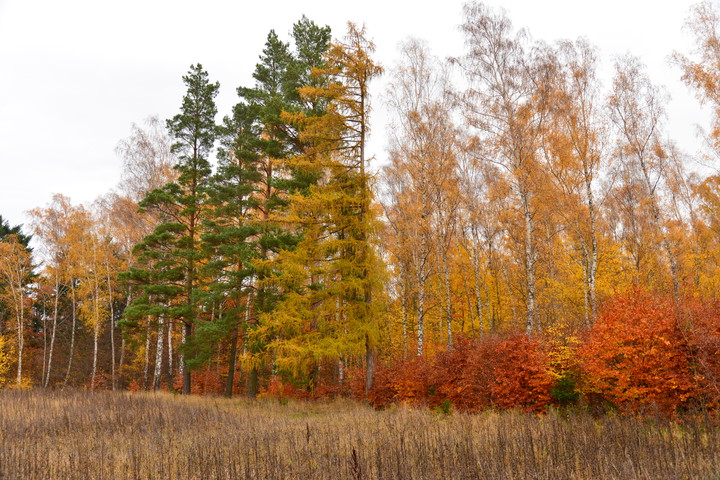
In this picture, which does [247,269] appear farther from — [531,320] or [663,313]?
[663,313]

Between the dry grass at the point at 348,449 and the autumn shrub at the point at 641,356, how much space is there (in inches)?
27.8

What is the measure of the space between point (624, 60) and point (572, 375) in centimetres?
1567

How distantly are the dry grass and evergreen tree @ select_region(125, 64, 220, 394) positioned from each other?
8.99 m

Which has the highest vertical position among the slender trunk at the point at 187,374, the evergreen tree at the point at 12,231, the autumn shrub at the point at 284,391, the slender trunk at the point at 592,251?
the evergreen tree at the point at 12,231

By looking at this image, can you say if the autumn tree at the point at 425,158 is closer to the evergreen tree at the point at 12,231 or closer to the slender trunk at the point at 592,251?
the slender trunk at the point at 592,251

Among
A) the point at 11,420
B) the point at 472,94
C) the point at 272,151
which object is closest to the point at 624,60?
the point at 472,94

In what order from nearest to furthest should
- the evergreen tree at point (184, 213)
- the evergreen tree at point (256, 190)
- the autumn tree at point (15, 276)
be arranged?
the evergreen tree at point (256, 190) < the evergreen tree at point (184, 213) < the autumn tree at point (15, 276)

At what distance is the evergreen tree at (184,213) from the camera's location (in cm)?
1970

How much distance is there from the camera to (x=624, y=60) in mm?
18469

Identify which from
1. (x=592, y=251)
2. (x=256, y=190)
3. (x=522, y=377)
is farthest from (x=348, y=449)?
(x=256, y=190)

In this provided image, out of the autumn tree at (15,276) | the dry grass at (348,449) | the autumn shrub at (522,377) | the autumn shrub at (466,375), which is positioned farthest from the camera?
the autumn tree at (15,276)

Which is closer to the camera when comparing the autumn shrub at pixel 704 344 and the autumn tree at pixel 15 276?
the autumn shrub at pixel 704 344

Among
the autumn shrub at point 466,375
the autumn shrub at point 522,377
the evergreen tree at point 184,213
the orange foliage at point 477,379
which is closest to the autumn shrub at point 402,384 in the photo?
the orange foliage at point 477,379

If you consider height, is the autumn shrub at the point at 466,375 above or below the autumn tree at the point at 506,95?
below
